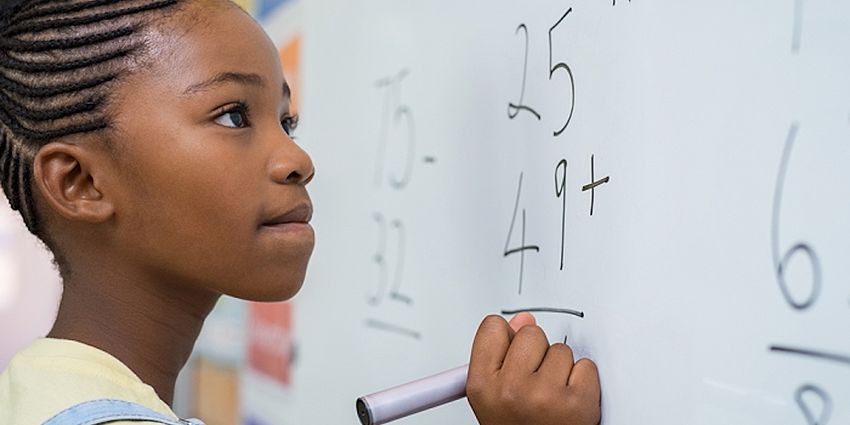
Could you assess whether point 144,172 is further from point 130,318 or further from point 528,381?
point 528,381

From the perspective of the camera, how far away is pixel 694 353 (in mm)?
362

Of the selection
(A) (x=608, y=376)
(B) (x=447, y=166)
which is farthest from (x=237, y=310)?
(A) (x=608, y=376)

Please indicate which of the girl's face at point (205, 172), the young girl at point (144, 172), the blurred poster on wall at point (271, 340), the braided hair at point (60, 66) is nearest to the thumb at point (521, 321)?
the young girl at point (144, 172)

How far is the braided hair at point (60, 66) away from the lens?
50 centimetres

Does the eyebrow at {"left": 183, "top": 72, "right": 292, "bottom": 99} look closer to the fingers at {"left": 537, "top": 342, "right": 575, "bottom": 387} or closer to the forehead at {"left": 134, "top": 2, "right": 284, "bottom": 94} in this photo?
the forehead at {"left": 134, "top": 2, "right": 284, "bottom": 94}

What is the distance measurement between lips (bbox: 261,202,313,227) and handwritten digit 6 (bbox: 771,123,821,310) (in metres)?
0.27

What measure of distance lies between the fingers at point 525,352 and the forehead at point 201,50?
A: 0.66ft

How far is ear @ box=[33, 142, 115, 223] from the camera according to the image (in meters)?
0.50

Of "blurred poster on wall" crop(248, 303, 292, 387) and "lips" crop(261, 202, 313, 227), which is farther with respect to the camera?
"blurred poster on wall" crop(248, 303, 292, 387)

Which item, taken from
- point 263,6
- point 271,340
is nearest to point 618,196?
point 271,340

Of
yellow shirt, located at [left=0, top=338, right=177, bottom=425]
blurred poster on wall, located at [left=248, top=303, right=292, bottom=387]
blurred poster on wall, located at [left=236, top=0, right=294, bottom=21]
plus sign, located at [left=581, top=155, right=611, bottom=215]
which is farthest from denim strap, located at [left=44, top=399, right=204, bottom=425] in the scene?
blurred poster on wall, located at [left=236, top=0, right=294, bottom=21]

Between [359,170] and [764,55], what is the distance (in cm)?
44

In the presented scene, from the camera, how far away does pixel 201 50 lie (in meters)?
0.50

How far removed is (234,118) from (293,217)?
0.20 ft
